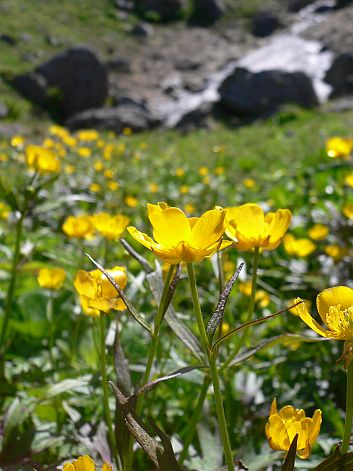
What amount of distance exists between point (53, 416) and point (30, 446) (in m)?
0.17

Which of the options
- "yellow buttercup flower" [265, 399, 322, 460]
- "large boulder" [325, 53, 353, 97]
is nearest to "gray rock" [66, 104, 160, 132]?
"large boulder" [325, 53, 353, 97]

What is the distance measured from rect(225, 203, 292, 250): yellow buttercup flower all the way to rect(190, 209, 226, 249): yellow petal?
6.6 inches

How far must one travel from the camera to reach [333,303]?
521 mm

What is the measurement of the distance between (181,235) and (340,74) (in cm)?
1418

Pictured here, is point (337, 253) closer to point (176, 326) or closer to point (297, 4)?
point (176, 326)

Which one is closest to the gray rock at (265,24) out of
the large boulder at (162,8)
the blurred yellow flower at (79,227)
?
the large boulder at (162,8)

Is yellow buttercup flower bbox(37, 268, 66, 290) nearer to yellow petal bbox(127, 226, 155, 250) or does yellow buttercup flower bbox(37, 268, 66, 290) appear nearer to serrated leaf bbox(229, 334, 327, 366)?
serrated leaf bbox(229, 334, 327, 366)

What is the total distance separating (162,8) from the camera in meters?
24.6

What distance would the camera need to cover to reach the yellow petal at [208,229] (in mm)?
504

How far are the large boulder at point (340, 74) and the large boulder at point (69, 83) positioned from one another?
223 inches

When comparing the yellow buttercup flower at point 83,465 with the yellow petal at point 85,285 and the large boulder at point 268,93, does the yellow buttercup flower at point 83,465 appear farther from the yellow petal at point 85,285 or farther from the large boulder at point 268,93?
the large boulder at point 268,93

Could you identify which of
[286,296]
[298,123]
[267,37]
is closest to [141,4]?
[267,37]

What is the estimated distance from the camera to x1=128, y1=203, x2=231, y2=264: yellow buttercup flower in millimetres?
511

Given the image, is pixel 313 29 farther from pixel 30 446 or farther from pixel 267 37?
pixel 30 446
